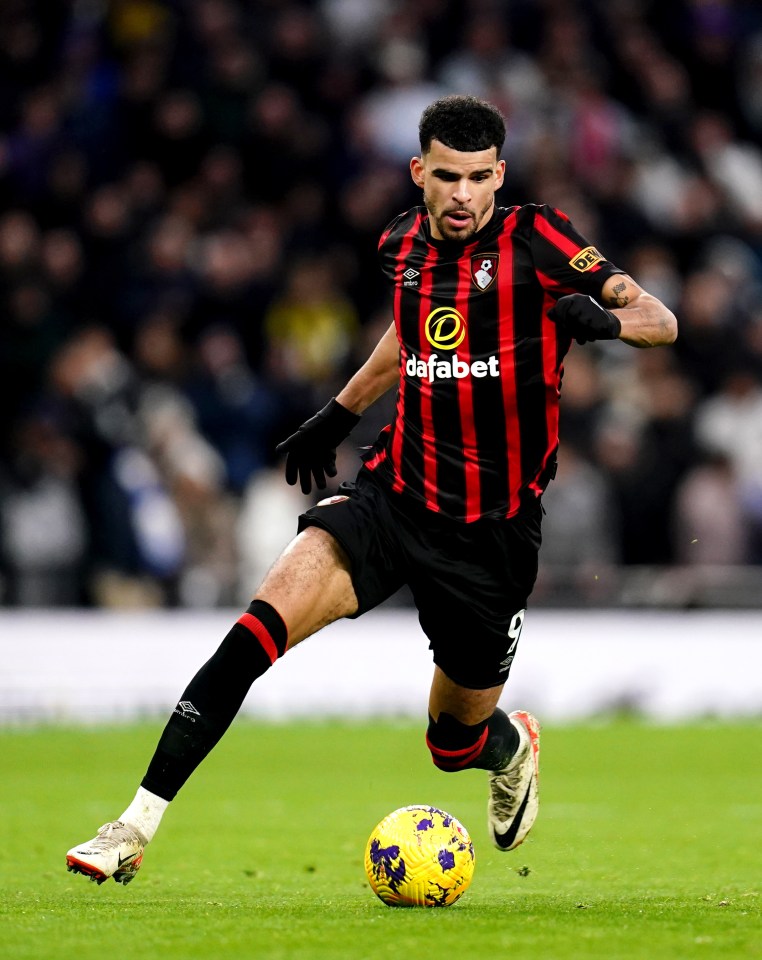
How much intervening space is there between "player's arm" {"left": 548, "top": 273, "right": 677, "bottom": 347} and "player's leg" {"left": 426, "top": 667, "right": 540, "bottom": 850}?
5.47 feet

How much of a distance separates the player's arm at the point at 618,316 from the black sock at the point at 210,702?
1443 mm

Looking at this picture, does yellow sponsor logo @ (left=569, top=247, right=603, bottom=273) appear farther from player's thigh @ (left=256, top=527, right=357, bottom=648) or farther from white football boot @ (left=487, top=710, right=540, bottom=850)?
white football boot @ (left=487, top=710, right=540, bottom=850)

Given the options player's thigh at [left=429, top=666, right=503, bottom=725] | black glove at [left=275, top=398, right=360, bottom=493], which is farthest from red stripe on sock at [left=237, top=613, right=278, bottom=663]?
black glove at [left=275, top=398, right=360, bottom=493]

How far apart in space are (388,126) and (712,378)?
3.82m

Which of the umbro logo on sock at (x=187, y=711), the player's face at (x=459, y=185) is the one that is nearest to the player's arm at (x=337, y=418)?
the player's face at (x=459, y=185)

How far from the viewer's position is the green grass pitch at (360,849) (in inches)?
205

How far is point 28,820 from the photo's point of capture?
29.7ft

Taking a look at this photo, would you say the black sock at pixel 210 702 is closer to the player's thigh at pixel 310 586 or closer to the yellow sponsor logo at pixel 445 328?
the player's thigh at pixel 310 586

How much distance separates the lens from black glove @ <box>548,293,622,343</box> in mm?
5719

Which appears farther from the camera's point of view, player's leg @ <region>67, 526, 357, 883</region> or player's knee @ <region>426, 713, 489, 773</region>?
player's knee @ <region>426, 713, 489, 773</region>

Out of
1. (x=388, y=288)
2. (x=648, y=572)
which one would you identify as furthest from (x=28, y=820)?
(x=388, y=288)

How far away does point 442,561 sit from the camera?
6582mm

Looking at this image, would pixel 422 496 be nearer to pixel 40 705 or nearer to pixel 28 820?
pixel 28 820

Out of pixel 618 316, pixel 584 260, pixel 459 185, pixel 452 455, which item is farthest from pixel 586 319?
pixel 452 455
